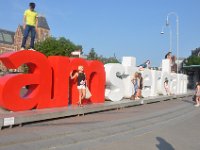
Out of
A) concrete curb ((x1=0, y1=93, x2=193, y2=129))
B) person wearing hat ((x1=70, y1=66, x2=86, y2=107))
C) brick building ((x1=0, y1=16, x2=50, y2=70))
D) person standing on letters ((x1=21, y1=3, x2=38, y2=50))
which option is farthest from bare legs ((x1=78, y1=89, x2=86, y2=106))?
brick building ((x1=0, y1=16, x2=50, y2=70))

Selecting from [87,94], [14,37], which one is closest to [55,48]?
[87,94]

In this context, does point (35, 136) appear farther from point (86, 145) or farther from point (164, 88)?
point (164, 88)

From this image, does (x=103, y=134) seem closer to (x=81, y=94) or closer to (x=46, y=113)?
(x=46, y=113)

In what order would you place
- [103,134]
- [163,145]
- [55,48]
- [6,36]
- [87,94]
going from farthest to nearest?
[6,36] < [55,48] < [87,94] < [103,134] < [163,145]

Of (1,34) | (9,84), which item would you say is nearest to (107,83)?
(9,84)

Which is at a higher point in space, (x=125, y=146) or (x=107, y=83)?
(x=107, y=83)

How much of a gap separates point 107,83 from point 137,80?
265 cm

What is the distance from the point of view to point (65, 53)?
71.1 metres

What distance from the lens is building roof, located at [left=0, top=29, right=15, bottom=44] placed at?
143 metres

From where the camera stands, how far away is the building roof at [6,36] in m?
143

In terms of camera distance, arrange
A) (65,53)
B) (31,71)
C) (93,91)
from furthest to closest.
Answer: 1. (65,53)
2. (93,91)
3. (31,71)

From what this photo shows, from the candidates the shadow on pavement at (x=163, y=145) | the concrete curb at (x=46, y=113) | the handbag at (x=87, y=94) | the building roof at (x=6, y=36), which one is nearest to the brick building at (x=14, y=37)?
the building roof at (x=6, y=36)

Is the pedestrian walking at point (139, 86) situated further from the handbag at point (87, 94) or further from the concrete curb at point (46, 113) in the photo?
the handbag at point (87, 94)

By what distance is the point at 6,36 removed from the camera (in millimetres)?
145625
